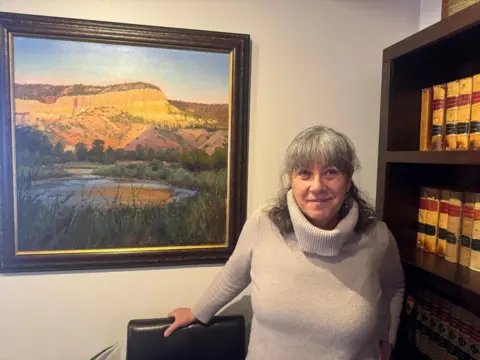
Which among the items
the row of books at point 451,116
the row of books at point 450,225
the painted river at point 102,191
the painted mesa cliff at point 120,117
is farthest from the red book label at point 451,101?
the painted river at point 102,191

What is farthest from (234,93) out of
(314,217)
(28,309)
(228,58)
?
(28,309)

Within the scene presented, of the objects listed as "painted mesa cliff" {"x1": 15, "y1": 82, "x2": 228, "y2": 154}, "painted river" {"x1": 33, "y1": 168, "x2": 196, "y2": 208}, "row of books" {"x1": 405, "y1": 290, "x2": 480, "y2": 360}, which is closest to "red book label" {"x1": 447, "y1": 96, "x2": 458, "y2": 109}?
"row of books" {"x1": 405, "y1": 290, "x2": 480, "y2": 360}

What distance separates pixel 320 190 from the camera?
3.87 ft

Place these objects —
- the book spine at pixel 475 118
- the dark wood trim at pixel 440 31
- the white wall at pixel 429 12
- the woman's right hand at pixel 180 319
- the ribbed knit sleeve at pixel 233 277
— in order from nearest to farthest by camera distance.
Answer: the dark wood trim at pixel 440 31 → the book spine at pixel 475 118 → the ribbed knit sleeve at pixel 233 277 → the woman's right hand at pixel 180 319 → the white wall at pixel 429 12

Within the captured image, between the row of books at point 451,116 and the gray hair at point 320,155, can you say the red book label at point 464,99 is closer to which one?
the row of books at point 451,116

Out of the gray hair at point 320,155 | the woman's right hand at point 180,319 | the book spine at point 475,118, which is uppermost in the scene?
the book spine at point 475,118

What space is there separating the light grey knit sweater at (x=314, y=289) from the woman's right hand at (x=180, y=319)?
0.28m

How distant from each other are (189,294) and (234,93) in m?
0.87

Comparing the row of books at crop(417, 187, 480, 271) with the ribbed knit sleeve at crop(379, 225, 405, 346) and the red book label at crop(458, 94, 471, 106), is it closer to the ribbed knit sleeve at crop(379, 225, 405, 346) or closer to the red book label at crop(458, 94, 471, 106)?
the ribbed knit sleeve at crop(379, 225, 405, 346)

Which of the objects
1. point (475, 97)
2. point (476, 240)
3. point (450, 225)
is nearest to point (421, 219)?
point (450, 225)

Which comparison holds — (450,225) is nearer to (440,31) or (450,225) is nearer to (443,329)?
(443,329)

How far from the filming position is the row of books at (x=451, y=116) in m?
1.25

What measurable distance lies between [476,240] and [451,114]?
0.45 m

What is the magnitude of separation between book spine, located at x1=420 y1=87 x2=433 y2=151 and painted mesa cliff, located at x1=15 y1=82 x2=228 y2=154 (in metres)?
0.78
